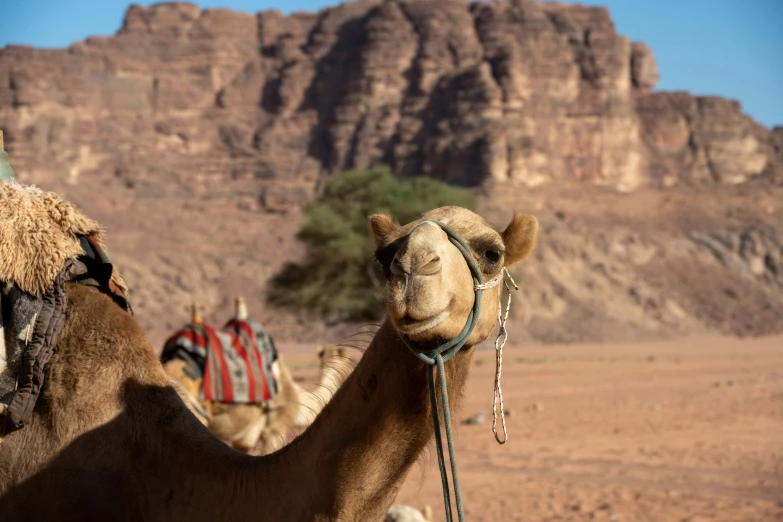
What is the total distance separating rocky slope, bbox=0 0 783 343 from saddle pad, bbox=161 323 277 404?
53025 millimetres

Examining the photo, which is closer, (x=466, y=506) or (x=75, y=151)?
(x=466, y=506)

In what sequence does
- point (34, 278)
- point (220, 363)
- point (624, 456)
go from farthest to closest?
point (624, 456) < point (220, 363) < point (34, 278)

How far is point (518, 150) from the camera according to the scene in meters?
80.5

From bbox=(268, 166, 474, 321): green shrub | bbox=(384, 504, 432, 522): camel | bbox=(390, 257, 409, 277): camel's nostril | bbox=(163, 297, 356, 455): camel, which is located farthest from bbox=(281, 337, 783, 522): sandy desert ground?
bbox=(268, 166, 474, 321): green shrub

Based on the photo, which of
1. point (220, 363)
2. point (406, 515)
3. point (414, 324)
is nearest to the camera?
point (414, 324)

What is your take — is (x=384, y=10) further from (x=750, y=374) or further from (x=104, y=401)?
(x=104, y=401)

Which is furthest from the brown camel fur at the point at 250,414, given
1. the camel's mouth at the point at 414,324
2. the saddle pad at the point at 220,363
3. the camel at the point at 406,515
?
the camel's mouth at the point at 414,324

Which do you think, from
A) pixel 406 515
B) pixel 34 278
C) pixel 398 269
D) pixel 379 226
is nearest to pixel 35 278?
pixel 34 278

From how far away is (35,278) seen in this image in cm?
331

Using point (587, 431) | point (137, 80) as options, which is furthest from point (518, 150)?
point (587, 431)

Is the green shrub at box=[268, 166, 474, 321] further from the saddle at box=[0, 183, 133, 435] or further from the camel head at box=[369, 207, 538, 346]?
the camel head at box=[369, 207, 538, 346]

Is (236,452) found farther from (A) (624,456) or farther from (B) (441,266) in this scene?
(A) (624,456)

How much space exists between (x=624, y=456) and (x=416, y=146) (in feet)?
257

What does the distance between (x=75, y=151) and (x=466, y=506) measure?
303ft
